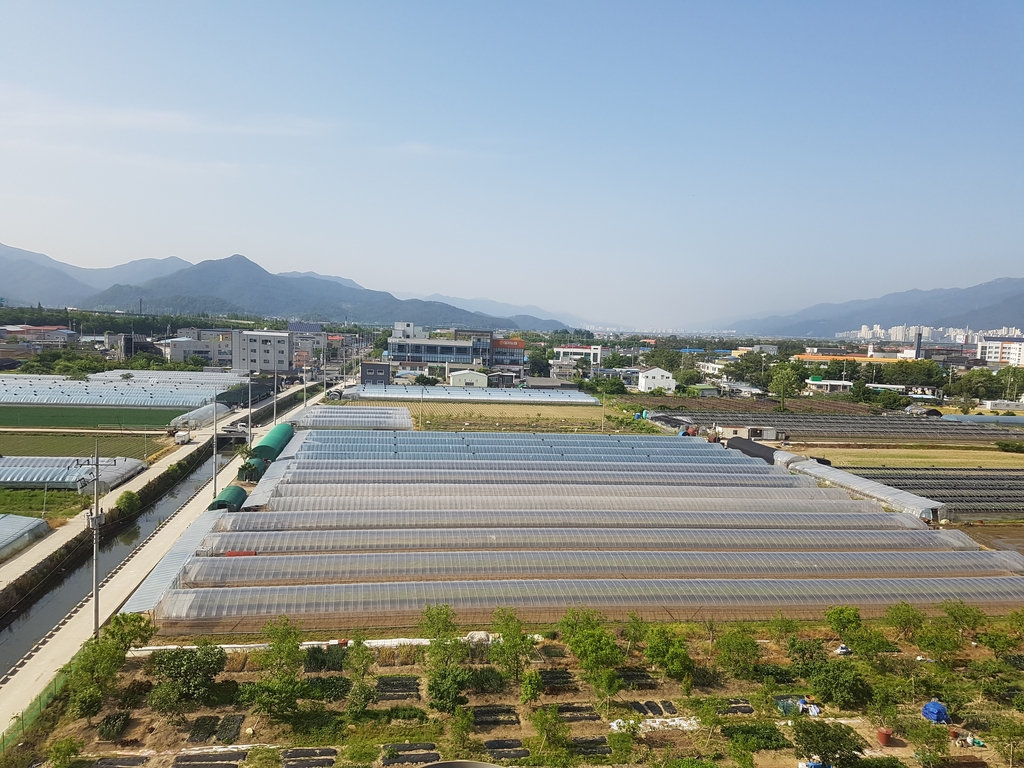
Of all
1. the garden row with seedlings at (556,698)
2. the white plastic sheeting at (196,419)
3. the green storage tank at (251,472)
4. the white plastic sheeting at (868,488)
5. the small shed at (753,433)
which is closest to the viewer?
the garden row with seedlings at (556,698)

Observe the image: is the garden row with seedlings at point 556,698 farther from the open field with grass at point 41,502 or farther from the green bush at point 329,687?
the open field with grass at point 41,502

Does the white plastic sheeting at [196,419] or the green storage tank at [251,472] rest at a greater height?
the white plastic sheeting at [196,419]

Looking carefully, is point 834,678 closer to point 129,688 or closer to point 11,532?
point 129,688

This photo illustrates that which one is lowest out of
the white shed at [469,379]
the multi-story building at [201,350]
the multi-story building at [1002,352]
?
the white shed at [469,379]

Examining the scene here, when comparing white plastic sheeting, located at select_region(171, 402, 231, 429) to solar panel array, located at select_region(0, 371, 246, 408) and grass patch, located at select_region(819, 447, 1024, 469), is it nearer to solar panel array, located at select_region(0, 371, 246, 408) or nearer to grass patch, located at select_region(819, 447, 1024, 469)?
solar panel array, located at select_region(0, 371, 246, 408)

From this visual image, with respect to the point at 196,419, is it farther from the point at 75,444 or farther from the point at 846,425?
the point at 846,425

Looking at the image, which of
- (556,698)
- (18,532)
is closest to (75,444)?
(18,532)

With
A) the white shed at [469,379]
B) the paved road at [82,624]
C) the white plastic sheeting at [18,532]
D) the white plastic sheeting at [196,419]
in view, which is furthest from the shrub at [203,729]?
the white shed at [469,379]
